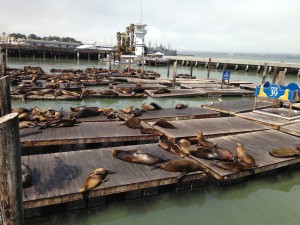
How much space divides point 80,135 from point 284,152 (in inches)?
192

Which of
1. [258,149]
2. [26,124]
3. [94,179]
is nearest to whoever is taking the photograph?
[94,179]

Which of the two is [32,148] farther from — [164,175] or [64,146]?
[164,175]

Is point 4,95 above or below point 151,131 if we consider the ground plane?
above

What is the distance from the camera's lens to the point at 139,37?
53.8 metres

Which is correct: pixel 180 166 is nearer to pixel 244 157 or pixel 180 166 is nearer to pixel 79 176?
pixel 244 157

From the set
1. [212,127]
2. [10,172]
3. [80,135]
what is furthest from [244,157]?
[10,172]

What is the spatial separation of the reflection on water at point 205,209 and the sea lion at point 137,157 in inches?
26.2

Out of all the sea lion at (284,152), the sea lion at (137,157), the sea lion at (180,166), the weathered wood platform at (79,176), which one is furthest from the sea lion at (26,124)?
the sea lion at (284,152)

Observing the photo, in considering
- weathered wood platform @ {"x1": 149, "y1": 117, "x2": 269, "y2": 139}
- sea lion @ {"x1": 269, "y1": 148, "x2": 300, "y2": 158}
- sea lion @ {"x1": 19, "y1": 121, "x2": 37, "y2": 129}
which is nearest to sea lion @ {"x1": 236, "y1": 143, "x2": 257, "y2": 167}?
sea lion @ {"x1": 269, "y1": 148, "x2": 300, "y2": 158}

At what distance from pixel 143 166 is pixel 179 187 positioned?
80 centimetres

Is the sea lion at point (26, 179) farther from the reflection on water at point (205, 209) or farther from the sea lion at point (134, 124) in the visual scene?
the sea lion at point (134, 124)

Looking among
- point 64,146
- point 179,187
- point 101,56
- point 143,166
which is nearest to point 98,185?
point 143,166

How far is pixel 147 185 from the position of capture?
4.86 metres

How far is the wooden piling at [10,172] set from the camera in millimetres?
2633
